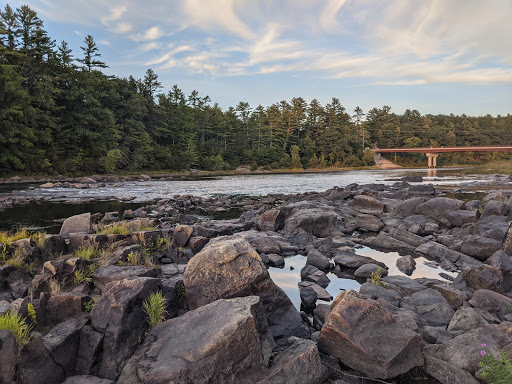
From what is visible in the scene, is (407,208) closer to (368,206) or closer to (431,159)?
(368,206)

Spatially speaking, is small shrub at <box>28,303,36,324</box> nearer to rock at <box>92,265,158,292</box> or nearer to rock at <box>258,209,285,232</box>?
rock at <box>92,265,158,292</box>

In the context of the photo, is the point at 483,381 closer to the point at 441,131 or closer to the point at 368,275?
the point at 368,275

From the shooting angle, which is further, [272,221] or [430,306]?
[272,221]

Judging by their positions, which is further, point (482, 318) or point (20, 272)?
point (20, 272)

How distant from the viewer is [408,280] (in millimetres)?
6871

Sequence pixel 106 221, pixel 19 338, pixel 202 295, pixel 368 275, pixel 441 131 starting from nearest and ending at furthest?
pixel 19 338, pixel 202 295, pixel 368 275, pixel 106 221, pixel 441 131

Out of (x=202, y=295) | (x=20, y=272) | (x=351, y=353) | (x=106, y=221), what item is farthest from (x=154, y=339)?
(x=106, y=221)

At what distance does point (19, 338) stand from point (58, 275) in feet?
8.35

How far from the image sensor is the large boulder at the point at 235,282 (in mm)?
4770

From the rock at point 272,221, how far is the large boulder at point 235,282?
7656 mm

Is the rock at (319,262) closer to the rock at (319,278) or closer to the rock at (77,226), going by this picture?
the rock at (319,278)

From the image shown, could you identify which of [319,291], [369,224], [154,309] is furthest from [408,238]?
[154,309]

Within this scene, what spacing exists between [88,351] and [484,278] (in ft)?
23.6

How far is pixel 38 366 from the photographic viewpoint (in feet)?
11.3
